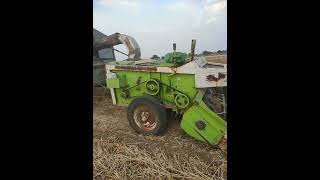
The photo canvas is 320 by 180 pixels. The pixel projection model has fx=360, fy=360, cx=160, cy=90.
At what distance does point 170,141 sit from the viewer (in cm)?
235

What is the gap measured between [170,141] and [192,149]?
0.51 feet

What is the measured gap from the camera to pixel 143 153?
232 centimetres

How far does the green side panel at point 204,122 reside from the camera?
2241mm

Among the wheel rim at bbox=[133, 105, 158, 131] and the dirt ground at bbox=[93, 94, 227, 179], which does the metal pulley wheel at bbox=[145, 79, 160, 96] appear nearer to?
the wheel rim at bbox=[133, 105, 158, 131]

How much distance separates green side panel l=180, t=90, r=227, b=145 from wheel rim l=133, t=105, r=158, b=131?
197mm

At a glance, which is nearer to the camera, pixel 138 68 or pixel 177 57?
pixel 177 57

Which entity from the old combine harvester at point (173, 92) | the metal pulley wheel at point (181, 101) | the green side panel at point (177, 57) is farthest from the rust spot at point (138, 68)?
the metal pulley wheel at point (181, 101)

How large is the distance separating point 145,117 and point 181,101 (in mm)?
268

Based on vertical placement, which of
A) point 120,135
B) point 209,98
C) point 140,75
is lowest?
point 120,135

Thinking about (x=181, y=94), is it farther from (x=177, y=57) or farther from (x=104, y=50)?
(x=104, y=50)

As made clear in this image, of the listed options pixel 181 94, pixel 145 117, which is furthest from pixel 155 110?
pixel 181 94
